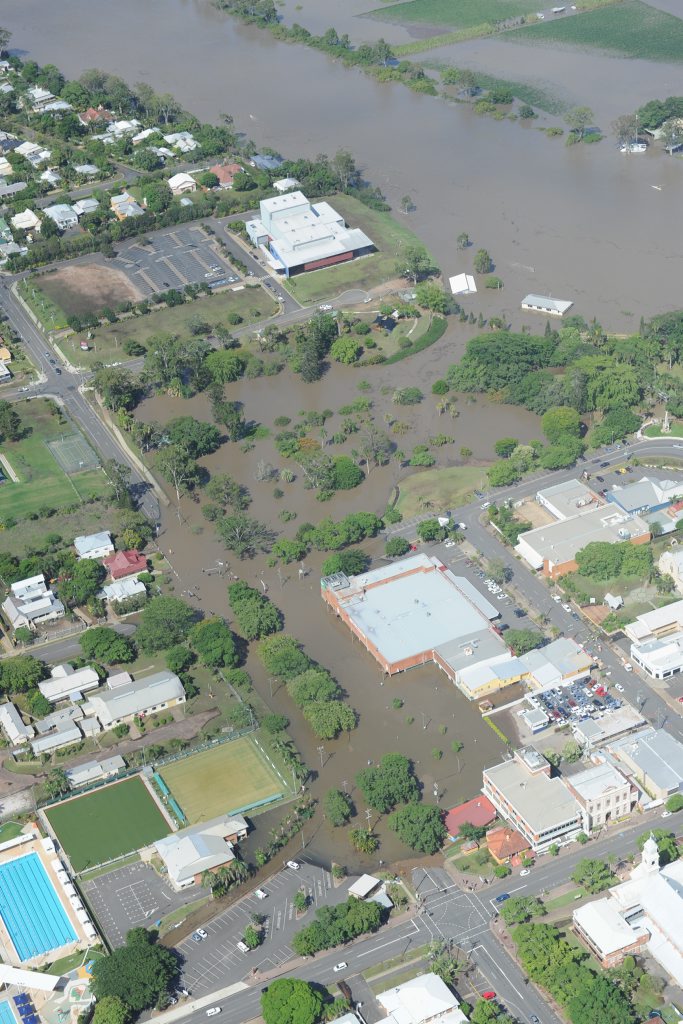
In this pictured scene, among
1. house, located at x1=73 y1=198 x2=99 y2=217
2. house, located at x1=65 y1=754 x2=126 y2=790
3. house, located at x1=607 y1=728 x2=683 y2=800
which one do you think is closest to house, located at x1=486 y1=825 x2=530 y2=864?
house, located at x1=607 y1=728 x2=683 y2=800

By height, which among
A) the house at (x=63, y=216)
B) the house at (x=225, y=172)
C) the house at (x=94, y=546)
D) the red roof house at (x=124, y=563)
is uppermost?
the house at (x=63, y=216)

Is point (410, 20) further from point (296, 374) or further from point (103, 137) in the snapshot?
point (296, 374)

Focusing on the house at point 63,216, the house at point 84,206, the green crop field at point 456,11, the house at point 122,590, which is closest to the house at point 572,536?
the house at point 122,590

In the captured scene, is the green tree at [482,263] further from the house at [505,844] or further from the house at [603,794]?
the house at [505,844]

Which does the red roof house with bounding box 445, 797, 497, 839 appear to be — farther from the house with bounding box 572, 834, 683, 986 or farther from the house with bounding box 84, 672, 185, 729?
the house with bounding box 84, 672, 185, 729

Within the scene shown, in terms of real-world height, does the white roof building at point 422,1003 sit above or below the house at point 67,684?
below

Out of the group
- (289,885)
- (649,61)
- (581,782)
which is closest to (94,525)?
(289,885)
